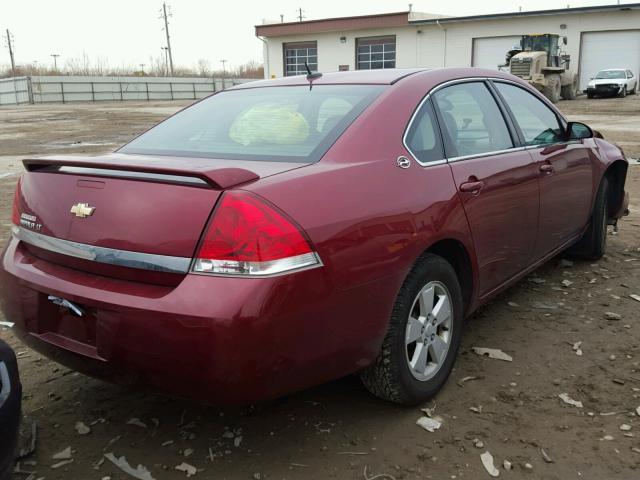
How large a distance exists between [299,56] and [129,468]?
158 ft

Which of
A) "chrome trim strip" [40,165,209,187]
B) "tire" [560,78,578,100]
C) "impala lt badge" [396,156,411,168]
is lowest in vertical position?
"tire" [560,78,578,100]

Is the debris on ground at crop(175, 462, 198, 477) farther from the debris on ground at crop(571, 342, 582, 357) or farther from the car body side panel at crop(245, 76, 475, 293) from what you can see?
the debris on ground at crop(571, 342, 582, 357)

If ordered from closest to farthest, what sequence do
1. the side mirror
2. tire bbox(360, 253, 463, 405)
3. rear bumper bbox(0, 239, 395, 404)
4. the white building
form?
rear bumper bbox(0, 239, 395, 404), tire bbox(360, 253, 463, 405), the side mirror, the white building

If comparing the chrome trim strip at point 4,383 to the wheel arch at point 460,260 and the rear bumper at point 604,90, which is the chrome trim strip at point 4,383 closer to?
the wheel arch at point 460,260

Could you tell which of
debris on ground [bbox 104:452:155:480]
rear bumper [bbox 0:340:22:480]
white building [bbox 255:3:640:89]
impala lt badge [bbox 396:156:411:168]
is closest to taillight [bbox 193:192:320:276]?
rear bumper [bbox 0:340:22:480]

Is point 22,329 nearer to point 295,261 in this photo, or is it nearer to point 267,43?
point 295,261

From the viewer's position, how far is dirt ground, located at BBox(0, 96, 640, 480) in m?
2.50

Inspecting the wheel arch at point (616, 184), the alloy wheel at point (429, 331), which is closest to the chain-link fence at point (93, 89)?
the wheel arch at point (616, 184)

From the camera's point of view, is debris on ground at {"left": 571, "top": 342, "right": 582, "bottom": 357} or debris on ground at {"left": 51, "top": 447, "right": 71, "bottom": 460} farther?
debris on ground at {"left": 571, "top": 342, "right": 582, "bottom": 357}

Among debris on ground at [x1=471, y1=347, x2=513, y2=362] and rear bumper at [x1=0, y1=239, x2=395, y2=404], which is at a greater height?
rear bumper at [x1=0, y1=239, x2=395, y2=404]

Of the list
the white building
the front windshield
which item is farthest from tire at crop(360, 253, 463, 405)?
the white building

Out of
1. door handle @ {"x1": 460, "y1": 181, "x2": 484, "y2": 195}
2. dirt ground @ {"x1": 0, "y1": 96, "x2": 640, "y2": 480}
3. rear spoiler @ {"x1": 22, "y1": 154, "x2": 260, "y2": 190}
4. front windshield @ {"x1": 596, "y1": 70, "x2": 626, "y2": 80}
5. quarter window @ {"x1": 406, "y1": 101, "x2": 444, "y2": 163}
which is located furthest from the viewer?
front windshield @ {"x1": 596, "y1": 70, "x2": 626, "y2": 80}

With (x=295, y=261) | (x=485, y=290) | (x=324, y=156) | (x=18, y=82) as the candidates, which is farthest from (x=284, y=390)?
(x=18, y=82)

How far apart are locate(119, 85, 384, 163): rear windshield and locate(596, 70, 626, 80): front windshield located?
34386 millimetres
